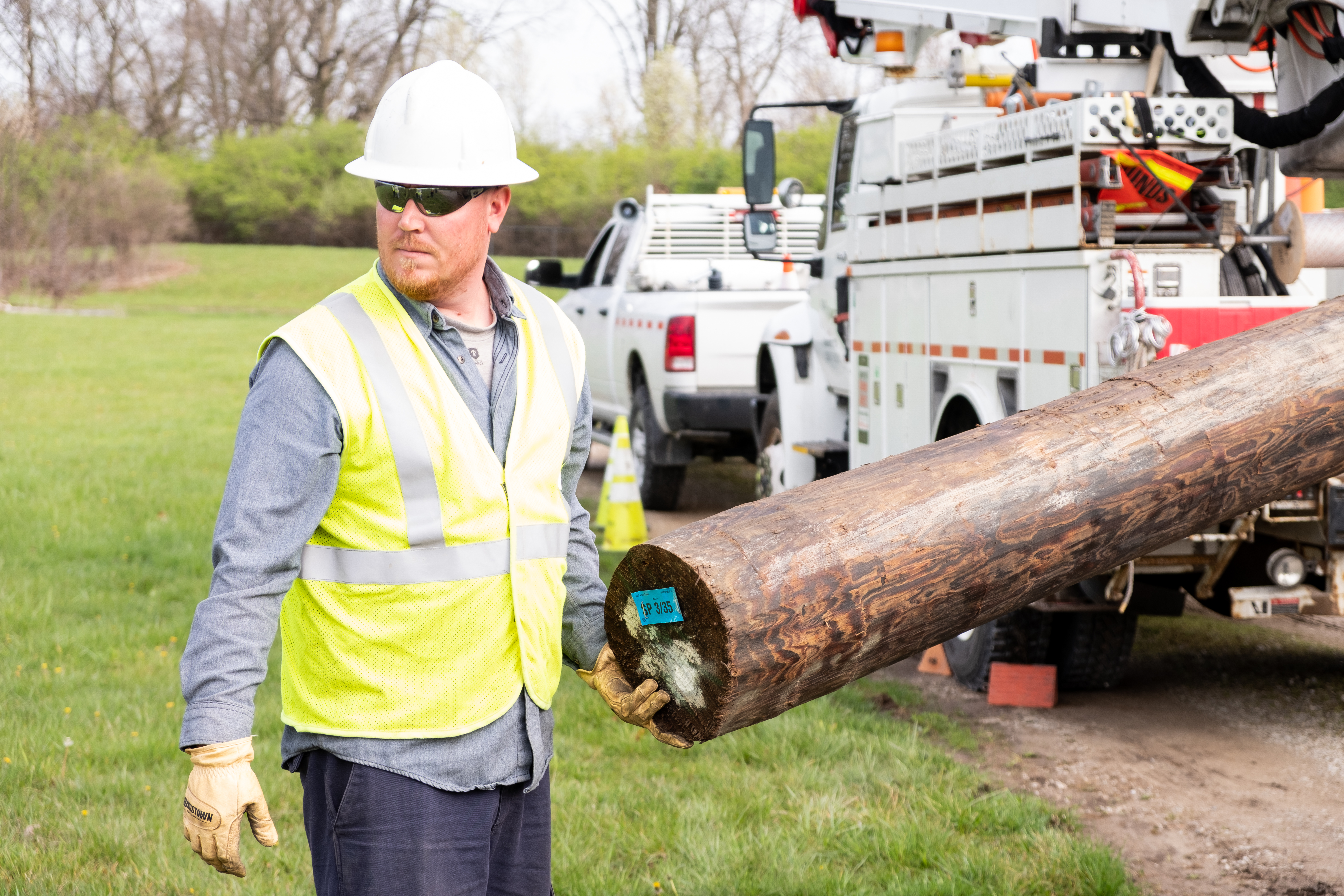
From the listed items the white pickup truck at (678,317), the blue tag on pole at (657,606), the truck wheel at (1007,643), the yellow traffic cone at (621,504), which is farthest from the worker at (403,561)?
the white pickup truck at (678,317)

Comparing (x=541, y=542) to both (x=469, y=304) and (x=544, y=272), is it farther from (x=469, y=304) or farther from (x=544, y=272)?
(x=544, y=272)

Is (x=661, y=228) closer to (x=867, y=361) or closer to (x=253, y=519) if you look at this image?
(x=867, y=361)

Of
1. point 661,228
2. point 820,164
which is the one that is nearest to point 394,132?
point 661,228

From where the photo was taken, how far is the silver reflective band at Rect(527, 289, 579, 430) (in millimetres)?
2852

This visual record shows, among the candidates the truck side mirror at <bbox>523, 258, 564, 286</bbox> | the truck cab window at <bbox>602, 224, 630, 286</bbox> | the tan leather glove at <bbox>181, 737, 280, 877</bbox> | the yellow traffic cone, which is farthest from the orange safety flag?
the truck cab window at <bbox>602, 224, 630, 286</bbox>

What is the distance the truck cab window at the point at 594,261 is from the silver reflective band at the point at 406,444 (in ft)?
32.3

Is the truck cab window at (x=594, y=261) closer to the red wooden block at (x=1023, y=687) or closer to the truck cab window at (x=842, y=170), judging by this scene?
the truck cab window at (x=842, y=170)

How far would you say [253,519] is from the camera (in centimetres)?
238

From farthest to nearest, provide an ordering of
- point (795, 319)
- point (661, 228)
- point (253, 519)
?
point (661, 228) → point (795, 319) → point (253, 519)

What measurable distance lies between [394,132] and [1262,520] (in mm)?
3694

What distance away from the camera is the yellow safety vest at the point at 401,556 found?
98.3 inches

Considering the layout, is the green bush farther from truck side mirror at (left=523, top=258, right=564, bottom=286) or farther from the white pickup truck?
truck side mirror at (left=523, top=258, right=564, bottom=286)

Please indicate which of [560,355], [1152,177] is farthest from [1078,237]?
[560,355]

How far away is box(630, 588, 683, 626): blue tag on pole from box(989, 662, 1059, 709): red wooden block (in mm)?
3815
